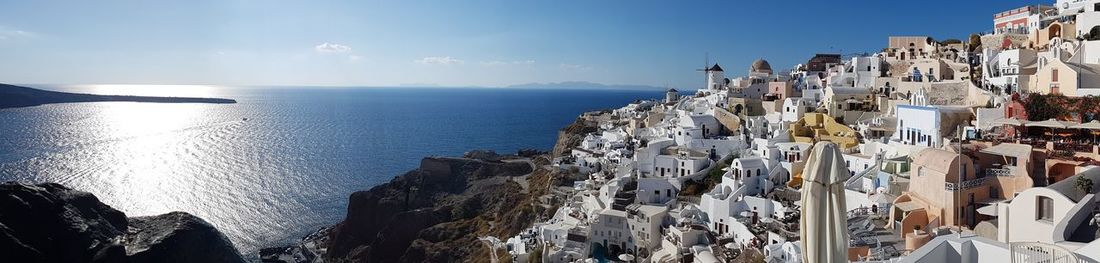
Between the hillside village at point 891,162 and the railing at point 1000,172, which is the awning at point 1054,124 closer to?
the hillside village at point 891,162

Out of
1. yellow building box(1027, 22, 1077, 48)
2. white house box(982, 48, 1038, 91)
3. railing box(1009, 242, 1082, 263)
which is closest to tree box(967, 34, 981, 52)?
yellow building box(1027, 22, 1077, 48)

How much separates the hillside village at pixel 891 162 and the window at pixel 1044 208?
0.02m

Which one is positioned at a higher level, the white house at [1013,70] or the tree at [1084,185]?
the white house at [1013,70]

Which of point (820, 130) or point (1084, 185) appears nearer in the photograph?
point (1084, 185)

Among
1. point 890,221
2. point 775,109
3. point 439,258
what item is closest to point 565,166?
point 439,258

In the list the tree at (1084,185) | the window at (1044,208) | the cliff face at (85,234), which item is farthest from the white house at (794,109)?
the cliff face at (85,234)

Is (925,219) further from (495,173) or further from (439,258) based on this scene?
(495,173)

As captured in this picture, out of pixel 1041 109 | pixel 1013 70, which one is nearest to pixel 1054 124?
pixel 1041 109

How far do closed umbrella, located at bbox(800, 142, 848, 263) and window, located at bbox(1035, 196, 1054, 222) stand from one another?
6.41 metres

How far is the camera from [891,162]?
905 inches

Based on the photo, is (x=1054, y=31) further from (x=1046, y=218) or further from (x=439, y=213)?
(x=439, y=213)

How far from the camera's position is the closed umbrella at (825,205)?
680cm

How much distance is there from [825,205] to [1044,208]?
6.78 m

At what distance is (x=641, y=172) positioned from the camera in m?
32.4
